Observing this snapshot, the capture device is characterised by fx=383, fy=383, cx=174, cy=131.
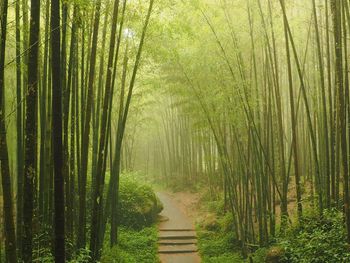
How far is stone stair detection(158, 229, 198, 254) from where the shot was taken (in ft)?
28.8

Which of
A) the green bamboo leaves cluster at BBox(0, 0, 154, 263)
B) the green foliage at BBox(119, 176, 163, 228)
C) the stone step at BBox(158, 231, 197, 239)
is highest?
the green bamboo leaves cluster at BBox(0, 0, 154, 263)

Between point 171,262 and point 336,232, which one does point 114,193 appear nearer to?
point 171,262

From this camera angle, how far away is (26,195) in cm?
300

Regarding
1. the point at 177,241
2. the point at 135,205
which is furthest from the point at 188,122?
the point at 177,241

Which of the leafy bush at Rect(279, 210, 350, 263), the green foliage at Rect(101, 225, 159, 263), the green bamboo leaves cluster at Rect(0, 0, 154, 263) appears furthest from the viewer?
the green foliage at Rect(101, 225, 159, 263)

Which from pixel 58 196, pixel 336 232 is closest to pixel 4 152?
pixel 58 196

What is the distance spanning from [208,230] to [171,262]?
1906 millimetres

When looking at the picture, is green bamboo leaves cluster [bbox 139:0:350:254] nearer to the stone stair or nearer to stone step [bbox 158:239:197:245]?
the stone stair

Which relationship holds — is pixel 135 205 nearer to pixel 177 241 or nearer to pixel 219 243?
pixel 177 241

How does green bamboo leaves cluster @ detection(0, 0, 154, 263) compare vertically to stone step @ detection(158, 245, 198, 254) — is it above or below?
above

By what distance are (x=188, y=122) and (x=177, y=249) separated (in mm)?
5985

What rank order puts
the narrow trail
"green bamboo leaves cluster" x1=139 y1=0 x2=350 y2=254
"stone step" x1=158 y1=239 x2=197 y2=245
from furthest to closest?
1. "stone step" x1=158 y1=239 x2=197 y2=245
2. the narrow trail
3. "green bamboo leaves cluster" x1=139 y1=0 x2=350 y2=254

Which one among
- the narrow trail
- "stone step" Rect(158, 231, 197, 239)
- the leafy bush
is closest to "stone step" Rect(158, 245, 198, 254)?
the narrow trail

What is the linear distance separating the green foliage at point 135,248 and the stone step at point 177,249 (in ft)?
0.60
